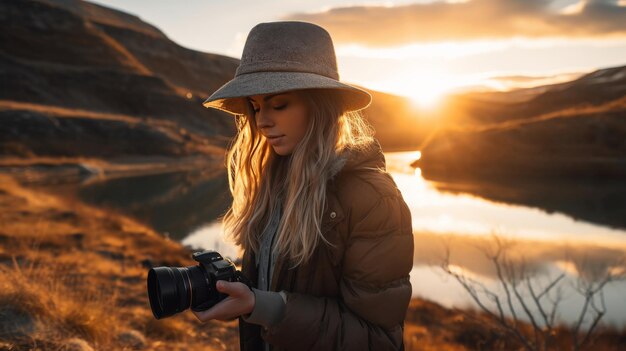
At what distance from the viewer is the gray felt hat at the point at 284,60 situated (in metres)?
1.62

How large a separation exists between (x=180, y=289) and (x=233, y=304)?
19cm

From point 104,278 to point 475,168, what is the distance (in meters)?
32.7

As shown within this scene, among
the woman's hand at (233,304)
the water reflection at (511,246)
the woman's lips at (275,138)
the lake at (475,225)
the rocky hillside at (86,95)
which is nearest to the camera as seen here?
the woman's hand at (233,304)

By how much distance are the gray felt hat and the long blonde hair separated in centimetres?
11

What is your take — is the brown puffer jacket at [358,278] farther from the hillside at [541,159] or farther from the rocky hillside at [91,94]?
the rocky hillside at [91,94]

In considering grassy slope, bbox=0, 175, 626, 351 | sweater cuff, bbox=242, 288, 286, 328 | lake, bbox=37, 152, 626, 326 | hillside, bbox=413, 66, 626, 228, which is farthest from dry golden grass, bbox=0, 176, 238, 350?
hillside, bbox=413, 66, 626, 228

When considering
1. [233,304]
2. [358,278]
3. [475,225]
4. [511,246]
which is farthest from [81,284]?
[475,225]

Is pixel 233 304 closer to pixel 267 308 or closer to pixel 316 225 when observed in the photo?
pixel 267 308

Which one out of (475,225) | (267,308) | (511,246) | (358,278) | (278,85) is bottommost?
(475,225)

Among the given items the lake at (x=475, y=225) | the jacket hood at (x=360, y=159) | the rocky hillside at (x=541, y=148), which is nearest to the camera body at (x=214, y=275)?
the jacket hood at (x=360, y=159)

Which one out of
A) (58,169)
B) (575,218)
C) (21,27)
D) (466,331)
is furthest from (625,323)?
(21,27)

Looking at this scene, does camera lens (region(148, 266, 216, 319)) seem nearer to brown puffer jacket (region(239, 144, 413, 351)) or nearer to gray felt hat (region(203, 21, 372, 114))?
brown puffer jacket (region(239, 144, 413, 351))

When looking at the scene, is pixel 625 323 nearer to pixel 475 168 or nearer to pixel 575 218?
pixel 575 218

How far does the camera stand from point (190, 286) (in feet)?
4.78
